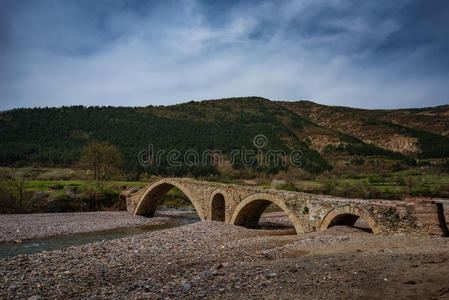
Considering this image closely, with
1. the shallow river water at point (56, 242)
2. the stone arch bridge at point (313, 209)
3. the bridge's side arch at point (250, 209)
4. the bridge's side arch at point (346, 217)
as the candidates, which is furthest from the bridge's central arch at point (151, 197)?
the bridge's side arch at point (346, 217)

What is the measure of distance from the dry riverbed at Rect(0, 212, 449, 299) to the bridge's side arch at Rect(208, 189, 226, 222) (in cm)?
834

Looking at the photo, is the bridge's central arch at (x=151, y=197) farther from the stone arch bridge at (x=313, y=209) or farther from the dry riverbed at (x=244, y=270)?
the dry riverbed at (x=244, y=270)

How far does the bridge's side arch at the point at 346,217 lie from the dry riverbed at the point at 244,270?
21.8 inches

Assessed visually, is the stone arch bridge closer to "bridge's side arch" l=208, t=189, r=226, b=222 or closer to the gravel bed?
"bridge's side arch" l=208, t=189, r=226, b=222

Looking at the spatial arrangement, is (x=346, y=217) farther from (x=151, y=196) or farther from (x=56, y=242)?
(x=151, y=196)

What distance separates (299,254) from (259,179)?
185 ft

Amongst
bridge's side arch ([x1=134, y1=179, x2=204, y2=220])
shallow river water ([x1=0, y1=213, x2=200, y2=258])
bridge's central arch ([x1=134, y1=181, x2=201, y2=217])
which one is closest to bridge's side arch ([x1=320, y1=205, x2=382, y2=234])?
shallow river water ([x1=0, y1=213, x2=200, y2=258])

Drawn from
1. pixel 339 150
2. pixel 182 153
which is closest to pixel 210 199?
pixel 182 153

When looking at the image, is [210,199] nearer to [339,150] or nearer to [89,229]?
[89,229]

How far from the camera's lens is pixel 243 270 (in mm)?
8188

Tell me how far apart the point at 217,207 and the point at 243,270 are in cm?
1500

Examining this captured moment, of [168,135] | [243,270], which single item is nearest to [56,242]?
[243,270]

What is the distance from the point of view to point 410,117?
401 feet

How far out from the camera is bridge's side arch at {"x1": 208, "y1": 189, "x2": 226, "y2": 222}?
22766 millimetres
